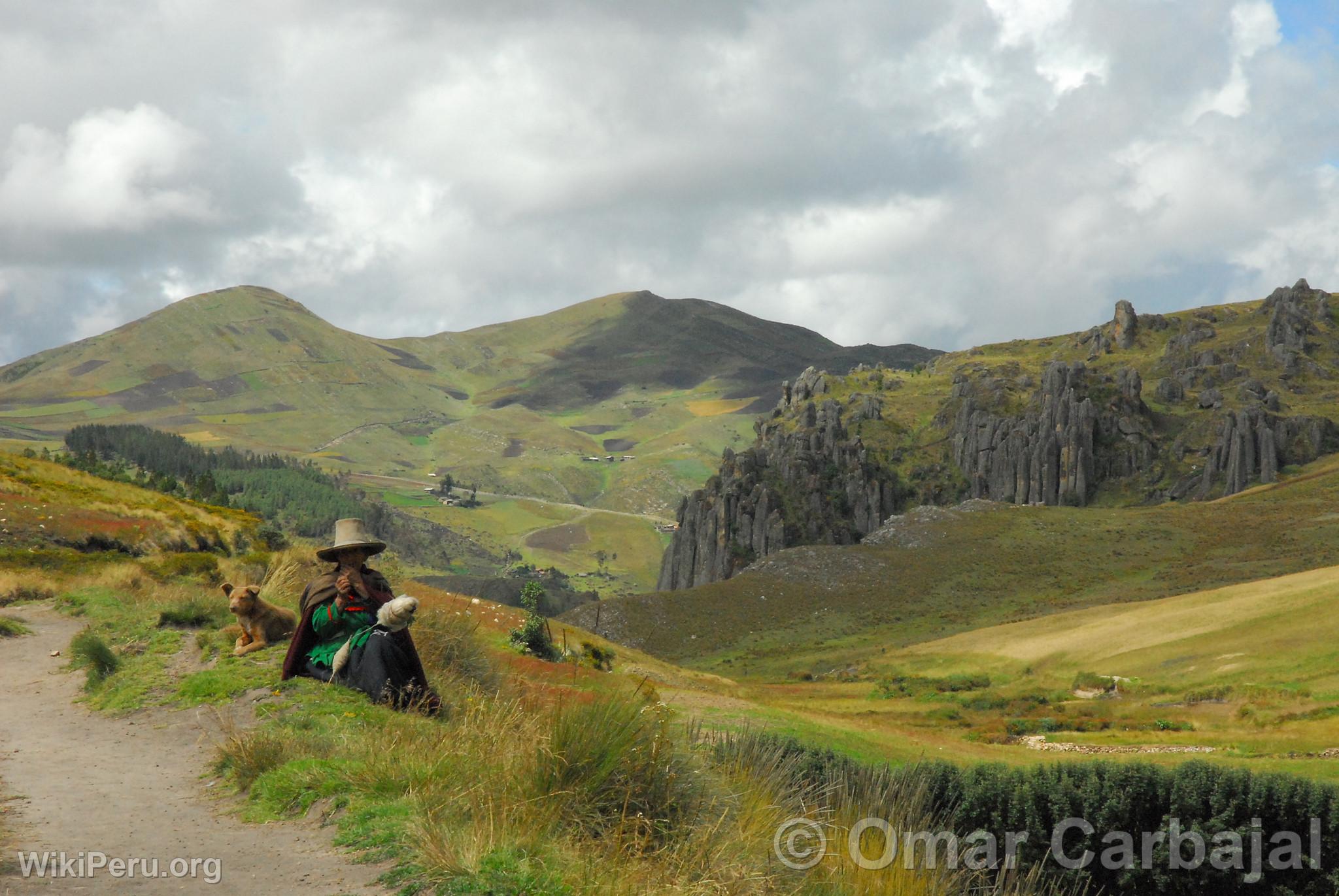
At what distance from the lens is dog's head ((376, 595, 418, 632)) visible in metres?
11.6

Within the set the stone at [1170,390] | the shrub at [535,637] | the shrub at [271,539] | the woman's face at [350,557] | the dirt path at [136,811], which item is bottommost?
the shrub at [535,637]

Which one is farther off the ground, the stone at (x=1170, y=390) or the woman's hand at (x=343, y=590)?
the stone at (x=1170, y=390)

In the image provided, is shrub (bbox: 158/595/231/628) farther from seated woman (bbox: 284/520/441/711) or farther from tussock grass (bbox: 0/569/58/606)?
tussock grass (bbox: 0/569/58/606)

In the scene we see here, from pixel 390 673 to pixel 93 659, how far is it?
728 centimetres

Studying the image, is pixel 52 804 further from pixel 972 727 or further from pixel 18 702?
pixel 972 727

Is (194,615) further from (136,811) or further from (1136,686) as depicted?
(1136,686)

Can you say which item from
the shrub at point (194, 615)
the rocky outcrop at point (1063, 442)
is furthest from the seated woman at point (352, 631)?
the rocky outcrop at point (1063, 442)

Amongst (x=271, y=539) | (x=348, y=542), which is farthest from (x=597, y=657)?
(x=348, y=542)

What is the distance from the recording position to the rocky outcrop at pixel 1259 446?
15425 centimetres

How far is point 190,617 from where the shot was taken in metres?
19.3

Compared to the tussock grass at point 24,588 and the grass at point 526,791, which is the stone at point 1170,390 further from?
the grass at point 526,791

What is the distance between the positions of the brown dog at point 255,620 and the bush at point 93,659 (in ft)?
7.20

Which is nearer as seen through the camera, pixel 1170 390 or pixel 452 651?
Answer: pixel 452 651

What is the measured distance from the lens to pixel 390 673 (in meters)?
12.6
